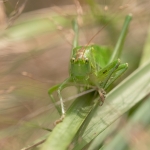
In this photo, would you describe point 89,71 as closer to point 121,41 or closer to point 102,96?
point 102,96

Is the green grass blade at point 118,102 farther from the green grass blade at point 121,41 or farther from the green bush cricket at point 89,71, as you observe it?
the green grass blade at point 121,41

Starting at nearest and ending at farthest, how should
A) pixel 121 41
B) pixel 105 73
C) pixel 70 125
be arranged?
pixel 70 125, pixel 105 73, pixel 121 41

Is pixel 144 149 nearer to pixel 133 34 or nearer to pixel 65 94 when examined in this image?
pixel 65 94

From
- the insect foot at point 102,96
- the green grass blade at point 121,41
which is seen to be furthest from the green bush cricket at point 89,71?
the green grass blade at point 121,41

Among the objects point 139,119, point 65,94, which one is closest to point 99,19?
point 65,94

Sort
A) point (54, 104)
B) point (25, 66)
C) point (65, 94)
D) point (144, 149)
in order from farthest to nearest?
point (25, 66) → point (65, 94) → point (54, 104) → point (144, 149)

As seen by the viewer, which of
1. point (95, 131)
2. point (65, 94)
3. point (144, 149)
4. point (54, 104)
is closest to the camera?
point (144, 149)

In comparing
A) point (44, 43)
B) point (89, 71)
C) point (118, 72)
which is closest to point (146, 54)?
point (118, 72)

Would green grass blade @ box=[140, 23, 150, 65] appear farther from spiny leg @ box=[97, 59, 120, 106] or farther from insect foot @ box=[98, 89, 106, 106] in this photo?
insect foot @ box=[98, 89, 106, 106]
